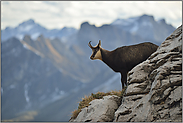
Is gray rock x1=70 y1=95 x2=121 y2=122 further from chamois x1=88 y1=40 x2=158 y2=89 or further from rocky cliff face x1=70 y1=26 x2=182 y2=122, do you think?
chamois x1=88 y1=40 x2=158 y2=89

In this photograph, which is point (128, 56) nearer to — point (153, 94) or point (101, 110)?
point (101, 110)

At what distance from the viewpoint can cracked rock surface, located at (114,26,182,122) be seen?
843 cm

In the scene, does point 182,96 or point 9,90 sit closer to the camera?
point 182,96

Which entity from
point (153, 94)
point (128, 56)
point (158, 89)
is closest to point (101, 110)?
point (153, 94)

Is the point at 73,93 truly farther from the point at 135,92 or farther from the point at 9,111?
the point at 135,92

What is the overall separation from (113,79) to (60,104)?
62.2m

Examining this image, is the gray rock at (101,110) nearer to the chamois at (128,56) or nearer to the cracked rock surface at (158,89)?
the cracked rock surface at (158,89)

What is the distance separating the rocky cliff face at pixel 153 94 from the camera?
8.47 metres

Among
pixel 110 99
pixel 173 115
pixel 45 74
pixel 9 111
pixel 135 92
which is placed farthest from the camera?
pixel 45 74

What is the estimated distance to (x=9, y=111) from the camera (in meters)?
155

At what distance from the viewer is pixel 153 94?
29.8 feet

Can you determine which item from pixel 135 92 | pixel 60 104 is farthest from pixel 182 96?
pixel 60 104

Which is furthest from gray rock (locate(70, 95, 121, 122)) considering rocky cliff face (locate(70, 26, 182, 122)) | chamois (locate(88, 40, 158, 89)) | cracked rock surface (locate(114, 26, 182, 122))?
chamois (locate(88, 40, 158, 89))

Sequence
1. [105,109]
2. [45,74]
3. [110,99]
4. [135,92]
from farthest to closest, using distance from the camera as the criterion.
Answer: [45,74], [110,99], [105,109], [135,92]
